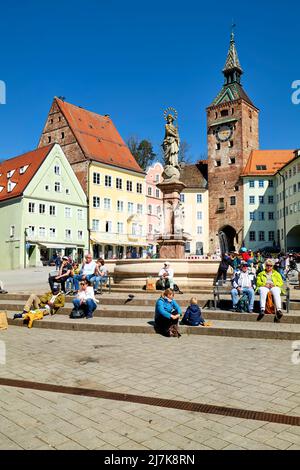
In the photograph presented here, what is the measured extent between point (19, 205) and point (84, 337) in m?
36.3

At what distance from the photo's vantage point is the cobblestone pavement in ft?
14.5

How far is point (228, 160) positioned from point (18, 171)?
35.9 m

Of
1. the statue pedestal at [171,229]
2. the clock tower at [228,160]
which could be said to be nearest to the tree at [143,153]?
the clock tower at [228,160]

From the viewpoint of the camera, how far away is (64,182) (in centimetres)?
4916

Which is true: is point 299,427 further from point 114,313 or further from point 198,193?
point 198,193

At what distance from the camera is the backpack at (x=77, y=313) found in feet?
39.7

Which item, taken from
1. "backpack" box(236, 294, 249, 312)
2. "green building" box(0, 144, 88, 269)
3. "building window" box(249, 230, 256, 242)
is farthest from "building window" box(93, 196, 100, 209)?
"backpack" box(236, 294, 249, 312)

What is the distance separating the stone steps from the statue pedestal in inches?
300

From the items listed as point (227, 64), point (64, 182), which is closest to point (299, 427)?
point (64, 182)

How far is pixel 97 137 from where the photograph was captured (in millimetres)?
57312

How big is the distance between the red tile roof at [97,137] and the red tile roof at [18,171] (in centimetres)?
603

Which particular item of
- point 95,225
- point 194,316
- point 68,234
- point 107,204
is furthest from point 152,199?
point 194,316

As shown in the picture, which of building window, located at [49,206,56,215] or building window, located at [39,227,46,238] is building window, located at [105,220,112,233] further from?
building window, located at [39,227,46,238]

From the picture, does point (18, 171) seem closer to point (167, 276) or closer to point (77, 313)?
point (167, 276)
